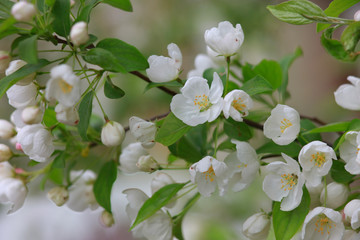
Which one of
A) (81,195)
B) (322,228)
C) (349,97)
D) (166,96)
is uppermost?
(349,97)

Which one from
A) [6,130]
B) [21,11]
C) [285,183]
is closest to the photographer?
[21,11]

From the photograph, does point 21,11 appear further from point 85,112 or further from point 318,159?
point 318,159

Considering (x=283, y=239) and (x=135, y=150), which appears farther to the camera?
(x=135, y=150)

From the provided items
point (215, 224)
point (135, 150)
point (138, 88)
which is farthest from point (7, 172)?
point (138, 88)

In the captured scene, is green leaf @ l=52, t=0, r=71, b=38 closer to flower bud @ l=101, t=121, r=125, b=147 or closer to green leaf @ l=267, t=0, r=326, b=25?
flower bud @ l=101, t=121, r=125, b=147

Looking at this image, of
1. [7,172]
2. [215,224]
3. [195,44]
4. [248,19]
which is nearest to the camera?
[7,172]

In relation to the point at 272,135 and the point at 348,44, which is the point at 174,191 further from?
the point at 348,44

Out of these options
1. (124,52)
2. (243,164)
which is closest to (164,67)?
(124,52)

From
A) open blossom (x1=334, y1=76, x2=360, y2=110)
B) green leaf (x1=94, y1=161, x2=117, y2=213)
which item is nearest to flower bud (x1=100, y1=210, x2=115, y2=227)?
green leaf (x1=94, y1=161, x2=117, y2=213)
